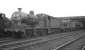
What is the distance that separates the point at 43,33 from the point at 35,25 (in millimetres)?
2371

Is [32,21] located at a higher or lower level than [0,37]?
higher

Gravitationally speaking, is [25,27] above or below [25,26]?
below

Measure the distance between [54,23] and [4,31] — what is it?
33.2 ft

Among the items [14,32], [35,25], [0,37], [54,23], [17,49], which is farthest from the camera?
[54,23]

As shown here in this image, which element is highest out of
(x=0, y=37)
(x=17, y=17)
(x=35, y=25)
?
(x=17, y=17)

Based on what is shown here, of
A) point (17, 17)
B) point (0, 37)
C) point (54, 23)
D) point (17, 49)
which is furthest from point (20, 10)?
point (17, 49)

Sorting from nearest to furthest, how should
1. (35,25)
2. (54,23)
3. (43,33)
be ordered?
(35,25), (43,33), (54,23)

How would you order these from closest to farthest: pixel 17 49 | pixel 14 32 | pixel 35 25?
pixel 17 49
pixel 14 32
pixel 35 25

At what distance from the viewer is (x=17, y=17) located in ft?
57.2

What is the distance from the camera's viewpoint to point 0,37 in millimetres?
18172

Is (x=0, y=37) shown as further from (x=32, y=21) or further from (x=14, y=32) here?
(x=32, y=21)

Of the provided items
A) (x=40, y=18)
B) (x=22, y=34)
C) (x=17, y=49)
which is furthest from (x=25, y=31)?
(x=17, y=49)

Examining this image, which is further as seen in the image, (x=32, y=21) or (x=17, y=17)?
(x=32, y=21)

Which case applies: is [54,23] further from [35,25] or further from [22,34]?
[22,34]
